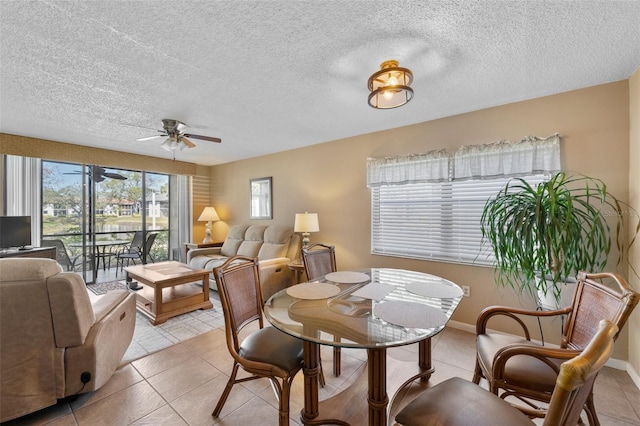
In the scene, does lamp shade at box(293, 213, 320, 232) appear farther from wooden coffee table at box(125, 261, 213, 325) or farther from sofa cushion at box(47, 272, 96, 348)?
sofa cushion at box(47, 272, 96, 348)

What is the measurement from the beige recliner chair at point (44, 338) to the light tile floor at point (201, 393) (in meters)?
0.19

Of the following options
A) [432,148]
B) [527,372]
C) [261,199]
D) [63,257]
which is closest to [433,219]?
[432,148]

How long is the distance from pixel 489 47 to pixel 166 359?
347 cm

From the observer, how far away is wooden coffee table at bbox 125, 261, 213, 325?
2.99 meters

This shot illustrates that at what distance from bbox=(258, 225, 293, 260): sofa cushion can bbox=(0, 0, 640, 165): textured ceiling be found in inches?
75.2

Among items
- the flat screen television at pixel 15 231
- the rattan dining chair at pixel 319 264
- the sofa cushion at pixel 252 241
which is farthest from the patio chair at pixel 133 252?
the rattan dining chair at pixel 319 264

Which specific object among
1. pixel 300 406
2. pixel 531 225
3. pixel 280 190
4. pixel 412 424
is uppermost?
pixel 280 190

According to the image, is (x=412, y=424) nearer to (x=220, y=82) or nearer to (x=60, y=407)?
(x=60, y=407)

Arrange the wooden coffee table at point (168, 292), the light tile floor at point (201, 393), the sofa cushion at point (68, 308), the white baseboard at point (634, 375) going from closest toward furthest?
the sofa cushion at point (68, 308) < the light tile floor at point (201, 393) < the white baseboard at point (634, 375) < the wooden coffee table at point (168, 292)

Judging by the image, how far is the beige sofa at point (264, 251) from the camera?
3.62m

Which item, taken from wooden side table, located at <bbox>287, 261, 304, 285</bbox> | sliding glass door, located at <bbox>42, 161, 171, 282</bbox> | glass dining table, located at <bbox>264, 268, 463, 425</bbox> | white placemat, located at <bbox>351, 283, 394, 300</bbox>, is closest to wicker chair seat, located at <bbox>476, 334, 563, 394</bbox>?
glass dining table, located at <bbox>264, 268, 463, 425</bbox>

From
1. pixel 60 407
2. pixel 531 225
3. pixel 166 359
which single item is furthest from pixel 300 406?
pixel 531 225

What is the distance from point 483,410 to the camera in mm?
1071

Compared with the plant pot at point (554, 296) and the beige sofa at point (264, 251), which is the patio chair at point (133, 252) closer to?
the beige sofa at point (264, 251)
